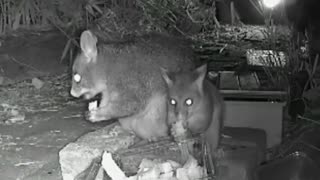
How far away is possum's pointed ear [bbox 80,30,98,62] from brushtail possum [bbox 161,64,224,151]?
0.37 meters

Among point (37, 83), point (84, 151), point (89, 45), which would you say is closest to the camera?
point (84, 151)

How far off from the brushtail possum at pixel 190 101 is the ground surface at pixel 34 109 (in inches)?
37.3

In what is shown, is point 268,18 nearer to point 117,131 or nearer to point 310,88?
point 310,88

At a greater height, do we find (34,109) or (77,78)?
(77,78)

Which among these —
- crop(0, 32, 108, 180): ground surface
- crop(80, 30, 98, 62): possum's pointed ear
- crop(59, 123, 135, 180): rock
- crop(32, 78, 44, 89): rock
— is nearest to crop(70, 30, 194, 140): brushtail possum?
crop(80, 30, 98, 62): possum's pointed ear

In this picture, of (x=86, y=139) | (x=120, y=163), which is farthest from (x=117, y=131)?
(x=120, y=163)

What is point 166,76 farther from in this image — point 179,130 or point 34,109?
point 34,109

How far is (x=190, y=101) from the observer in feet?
10.1

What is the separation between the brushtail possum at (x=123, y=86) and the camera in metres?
3.06

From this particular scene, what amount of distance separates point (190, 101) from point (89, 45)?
59cm

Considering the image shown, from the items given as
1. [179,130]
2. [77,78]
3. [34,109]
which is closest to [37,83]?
[34,109]

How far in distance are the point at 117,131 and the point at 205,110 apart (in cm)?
47

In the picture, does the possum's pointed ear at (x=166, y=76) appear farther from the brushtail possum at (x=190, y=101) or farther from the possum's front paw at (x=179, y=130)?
the possum's front paw at (x=179, y=130)

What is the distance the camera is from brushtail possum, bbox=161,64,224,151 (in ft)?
10.1
